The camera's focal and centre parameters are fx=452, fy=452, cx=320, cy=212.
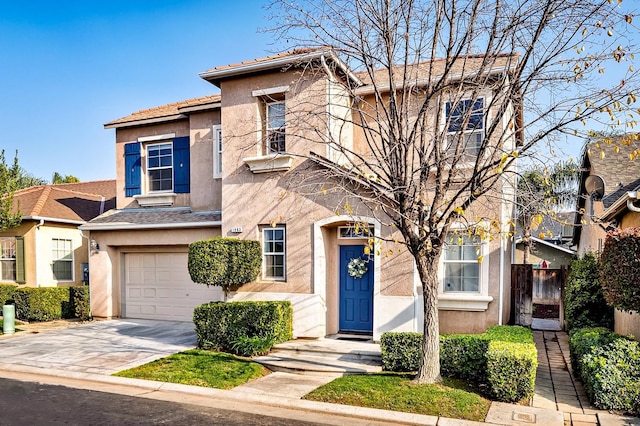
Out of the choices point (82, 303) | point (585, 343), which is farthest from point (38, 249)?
point (585, 343)

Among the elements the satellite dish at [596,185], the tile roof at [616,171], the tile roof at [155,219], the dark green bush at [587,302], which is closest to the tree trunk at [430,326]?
the dark green bush at [587,302]

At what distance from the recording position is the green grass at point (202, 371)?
807 cm

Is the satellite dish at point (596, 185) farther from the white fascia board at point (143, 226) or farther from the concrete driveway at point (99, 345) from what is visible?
the concrete driveway at point (99, 345)

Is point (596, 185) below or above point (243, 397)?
above

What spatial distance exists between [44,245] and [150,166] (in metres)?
5.22

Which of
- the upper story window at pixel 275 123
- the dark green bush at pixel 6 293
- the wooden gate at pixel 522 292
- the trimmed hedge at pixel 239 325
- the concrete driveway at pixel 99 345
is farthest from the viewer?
the dark green bush at pixel 6 293

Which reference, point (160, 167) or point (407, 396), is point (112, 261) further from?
point (407, 396)

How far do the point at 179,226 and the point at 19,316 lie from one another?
6928 mm

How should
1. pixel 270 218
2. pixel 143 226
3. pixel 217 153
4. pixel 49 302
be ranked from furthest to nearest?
pixel 49 302 → pixel 143 226 → pixel 217 153 → pixel 270 218

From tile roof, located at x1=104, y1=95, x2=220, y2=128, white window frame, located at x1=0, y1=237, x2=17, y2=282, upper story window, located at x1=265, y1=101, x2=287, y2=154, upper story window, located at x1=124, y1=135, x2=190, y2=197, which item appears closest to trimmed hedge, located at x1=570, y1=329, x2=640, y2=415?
upper story window, located at x1=265, y1=101, x2=287, y2=154

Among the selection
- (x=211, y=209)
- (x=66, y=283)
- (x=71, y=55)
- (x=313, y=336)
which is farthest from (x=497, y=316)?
(x=66, y=283)

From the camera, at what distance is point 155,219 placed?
534 inches

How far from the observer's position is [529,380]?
6.81 metres

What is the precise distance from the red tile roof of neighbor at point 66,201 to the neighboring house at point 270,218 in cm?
343
